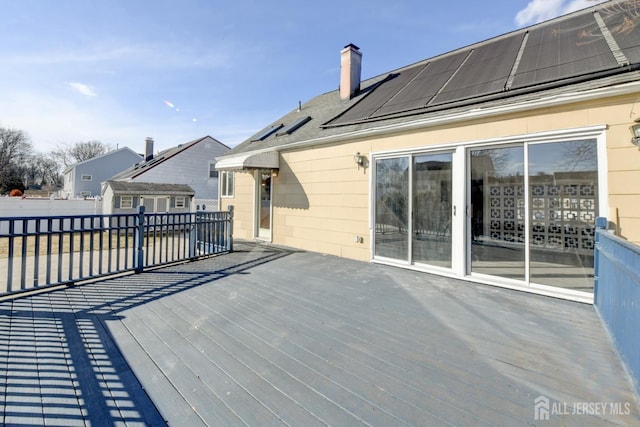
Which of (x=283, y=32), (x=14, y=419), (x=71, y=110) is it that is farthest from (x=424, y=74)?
(x=71, y=110)

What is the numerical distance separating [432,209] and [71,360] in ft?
18.3

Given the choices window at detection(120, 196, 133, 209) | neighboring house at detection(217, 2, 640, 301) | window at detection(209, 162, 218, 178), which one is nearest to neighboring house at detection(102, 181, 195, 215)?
window at detection(120, 196, 133, 209)

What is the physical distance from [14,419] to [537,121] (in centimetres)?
655

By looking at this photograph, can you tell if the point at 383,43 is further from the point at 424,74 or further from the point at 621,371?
the point at 621,371

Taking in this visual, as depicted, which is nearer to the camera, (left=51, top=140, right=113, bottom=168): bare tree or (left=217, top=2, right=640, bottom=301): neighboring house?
(left=217, top=2, right=640, bottom=301): neighboring house

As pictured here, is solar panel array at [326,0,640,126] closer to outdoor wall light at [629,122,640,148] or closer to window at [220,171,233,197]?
outdoor wall light at [629,122,640,148]

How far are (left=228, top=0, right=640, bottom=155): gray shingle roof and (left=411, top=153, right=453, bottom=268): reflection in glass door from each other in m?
0.99

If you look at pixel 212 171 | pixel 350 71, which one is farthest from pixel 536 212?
pixel 212 171

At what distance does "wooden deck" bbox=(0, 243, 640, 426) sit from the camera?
6.22ft

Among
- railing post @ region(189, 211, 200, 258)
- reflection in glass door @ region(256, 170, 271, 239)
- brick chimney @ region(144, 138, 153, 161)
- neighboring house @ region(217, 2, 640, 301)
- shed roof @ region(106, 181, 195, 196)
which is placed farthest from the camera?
brick chimney @ region(144, 138, 153, 161)

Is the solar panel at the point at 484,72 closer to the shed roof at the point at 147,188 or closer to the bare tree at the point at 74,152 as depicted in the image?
the shed roof at the point at 147,188

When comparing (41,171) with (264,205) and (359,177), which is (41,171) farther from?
(359,177)

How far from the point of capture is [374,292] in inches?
175

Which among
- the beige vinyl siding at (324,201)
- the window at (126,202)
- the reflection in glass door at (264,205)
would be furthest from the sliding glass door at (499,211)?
the window at (126,202)
